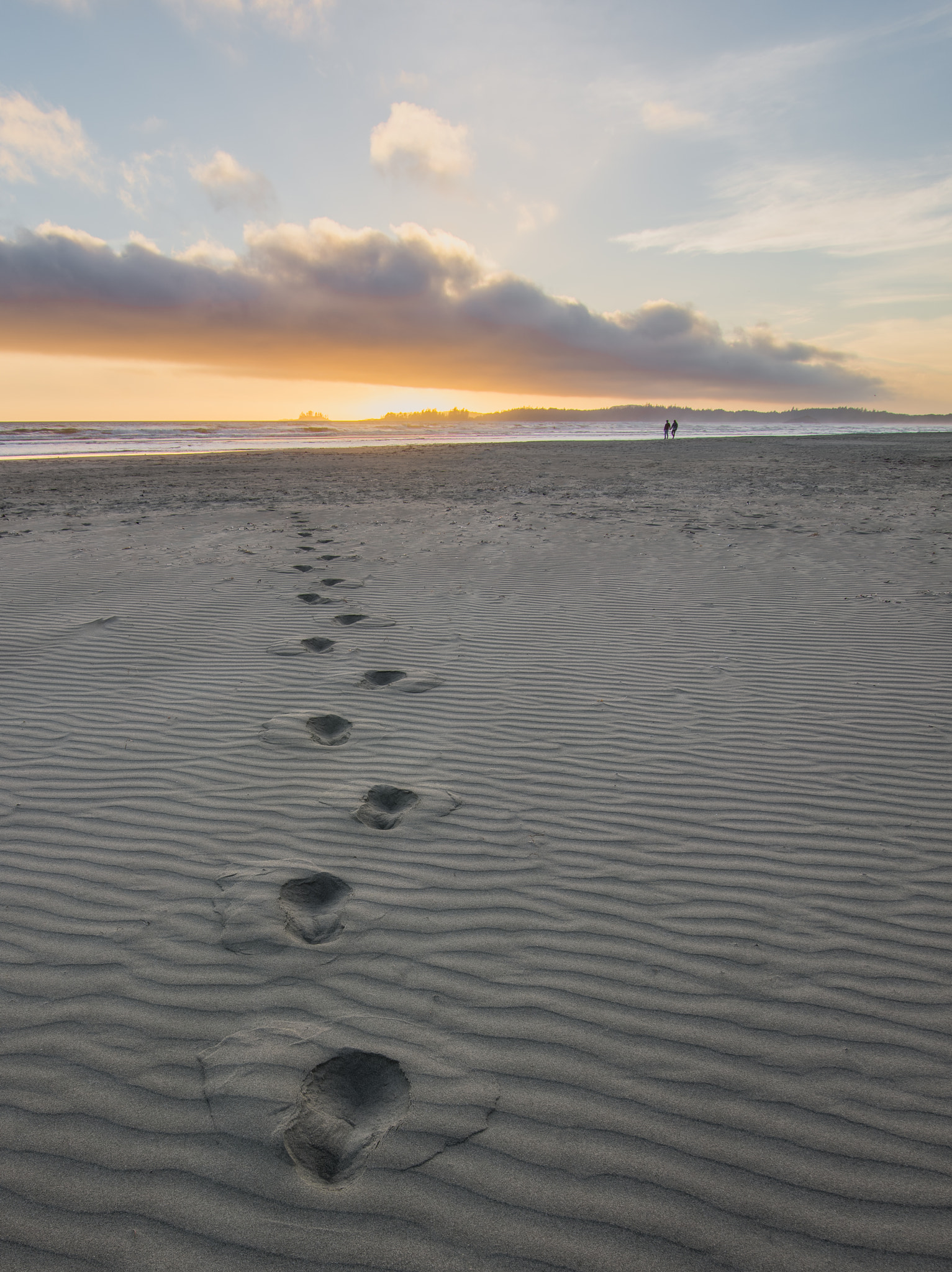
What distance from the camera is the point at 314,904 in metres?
2.50

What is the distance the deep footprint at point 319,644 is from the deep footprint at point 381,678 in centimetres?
58

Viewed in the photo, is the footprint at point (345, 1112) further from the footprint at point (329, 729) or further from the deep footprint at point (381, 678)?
the deep footprint at point (381, 678)

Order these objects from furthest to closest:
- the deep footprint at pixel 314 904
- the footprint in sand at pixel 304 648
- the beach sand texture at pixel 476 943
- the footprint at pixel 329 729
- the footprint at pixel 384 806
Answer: the footprint in sand at pixel 304 648 → the footprint at pixel 329 729 → the footprint at pixel 384 806 → the deep footprint at pixel 314 904 → the beach sand texture at pixel 476 943

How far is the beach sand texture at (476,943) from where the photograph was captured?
1551 millimetres

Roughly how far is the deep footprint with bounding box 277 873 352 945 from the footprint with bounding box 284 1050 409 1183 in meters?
0.50

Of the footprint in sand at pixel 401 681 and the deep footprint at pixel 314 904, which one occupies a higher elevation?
the footprint in sand at pixel 401 681

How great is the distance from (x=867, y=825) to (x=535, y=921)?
1.65 meters

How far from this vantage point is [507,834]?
2930 millimetres

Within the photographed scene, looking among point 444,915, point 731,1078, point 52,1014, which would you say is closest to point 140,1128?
point 52,1014

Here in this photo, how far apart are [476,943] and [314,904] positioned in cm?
63

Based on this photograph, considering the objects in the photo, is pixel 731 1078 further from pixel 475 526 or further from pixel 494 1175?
pixel 475 526

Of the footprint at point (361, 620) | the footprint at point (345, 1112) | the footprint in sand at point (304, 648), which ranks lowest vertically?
the footprint at point (345, 1112)

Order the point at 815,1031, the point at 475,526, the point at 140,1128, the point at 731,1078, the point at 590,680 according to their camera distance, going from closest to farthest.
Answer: the point at 140,1128
the point at 731,1078
the point at 815,1031
the point at 590,680
the point at 475,526

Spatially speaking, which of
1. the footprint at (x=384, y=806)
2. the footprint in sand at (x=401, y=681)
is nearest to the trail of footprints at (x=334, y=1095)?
the footprint at (x=384, y=806)
